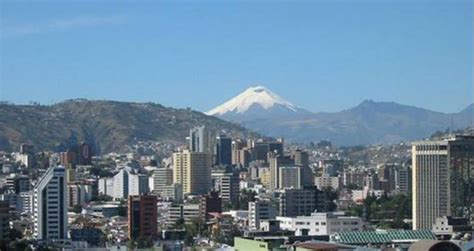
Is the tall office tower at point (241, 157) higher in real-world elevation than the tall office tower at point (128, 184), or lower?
higher

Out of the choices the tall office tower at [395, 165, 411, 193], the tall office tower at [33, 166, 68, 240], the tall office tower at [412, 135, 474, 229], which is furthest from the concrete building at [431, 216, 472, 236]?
the tall office tower at [395, 165, 411, 193]

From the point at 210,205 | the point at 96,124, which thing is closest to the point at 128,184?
the point at 210,205

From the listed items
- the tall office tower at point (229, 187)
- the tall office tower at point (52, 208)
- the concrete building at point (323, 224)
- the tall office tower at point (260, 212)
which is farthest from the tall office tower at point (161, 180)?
the concrete building at point (323, 224)

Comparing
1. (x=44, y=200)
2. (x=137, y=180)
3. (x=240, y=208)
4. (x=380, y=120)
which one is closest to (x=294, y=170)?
(x=137, y=180)

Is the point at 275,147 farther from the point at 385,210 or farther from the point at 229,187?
the point at 385,210

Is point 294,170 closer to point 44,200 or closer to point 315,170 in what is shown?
point 315,170

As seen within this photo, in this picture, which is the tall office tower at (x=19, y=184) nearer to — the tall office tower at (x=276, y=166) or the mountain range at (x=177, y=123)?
the tall office tower at (x=276, y=166)

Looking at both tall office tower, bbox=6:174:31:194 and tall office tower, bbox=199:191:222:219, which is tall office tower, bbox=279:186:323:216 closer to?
tall office tower, bbox=199:191:222:219
